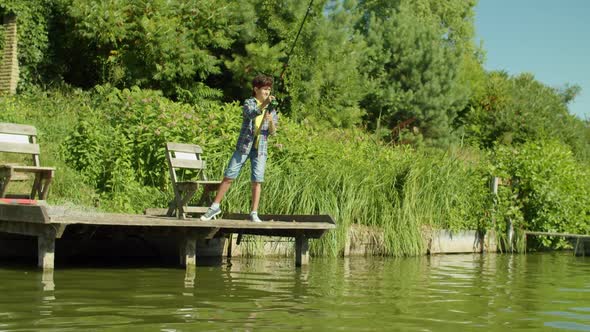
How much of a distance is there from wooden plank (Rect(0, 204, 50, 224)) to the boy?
2.02m

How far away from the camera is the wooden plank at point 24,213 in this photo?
8.32 m

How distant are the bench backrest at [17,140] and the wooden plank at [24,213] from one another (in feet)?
4.82

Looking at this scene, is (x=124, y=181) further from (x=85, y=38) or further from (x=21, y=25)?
(x=21, y=25)

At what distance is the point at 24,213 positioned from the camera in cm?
866

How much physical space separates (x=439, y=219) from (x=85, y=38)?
34.2 feet

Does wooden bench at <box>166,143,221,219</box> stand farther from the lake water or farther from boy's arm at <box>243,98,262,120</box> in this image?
boy's arm at <box>243,98,262,120</box>

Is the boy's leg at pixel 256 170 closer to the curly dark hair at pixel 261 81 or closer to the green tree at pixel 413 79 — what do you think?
the curly dark hair at pixel 261 81

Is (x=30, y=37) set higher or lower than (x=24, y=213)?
higher

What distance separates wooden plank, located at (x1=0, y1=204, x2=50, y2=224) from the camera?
8320 millimetres

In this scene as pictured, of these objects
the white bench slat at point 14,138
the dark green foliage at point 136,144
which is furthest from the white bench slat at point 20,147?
the dark green foliage at point 136,144

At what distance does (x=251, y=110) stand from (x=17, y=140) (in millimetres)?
3140

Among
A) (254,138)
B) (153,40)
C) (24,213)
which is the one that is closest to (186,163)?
(254,138)

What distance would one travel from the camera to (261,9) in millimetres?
21906

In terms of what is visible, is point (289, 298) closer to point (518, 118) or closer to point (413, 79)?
point (413, 79)
